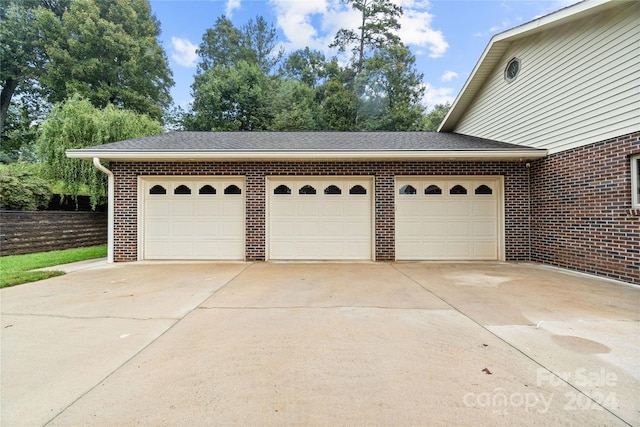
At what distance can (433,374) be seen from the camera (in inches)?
84.6

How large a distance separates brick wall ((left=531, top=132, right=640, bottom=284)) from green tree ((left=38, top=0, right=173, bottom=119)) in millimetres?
21672

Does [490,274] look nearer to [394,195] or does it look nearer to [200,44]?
[394,195]

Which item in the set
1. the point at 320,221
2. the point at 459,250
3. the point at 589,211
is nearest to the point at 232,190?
the point at 320,221

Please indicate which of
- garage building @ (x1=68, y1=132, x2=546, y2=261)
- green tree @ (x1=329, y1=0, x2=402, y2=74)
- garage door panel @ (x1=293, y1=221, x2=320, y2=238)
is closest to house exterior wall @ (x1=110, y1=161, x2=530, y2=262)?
garage building @ (x1=68, y1=132, x2=546, y2=261)

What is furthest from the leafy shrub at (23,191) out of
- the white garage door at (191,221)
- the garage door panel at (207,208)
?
the garage door panel at (207,208)

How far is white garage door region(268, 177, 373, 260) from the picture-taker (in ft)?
23.9

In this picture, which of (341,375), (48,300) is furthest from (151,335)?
(48,300)

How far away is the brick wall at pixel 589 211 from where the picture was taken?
4.92 meters

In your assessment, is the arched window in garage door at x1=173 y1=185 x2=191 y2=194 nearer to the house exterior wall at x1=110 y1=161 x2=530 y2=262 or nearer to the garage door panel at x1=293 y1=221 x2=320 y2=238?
the house exterior wall at x1=110 y1=161 x2=530 y2=262

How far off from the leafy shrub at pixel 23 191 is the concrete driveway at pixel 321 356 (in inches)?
217

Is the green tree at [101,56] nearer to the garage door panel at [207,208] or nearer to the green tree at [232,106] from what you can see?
the green tree at [232,106]

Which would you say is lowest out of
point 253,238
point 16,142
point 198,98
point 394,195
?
point 253,238

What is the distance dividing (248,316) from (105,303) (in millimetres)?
2061

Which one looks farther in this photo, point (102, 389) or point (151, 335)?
point (151, 335)
